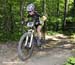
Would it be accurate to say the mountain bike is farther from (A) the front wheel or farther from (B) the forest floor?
(B) the forest floor

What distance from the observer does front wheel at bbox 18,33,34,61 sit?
6996 millimetres

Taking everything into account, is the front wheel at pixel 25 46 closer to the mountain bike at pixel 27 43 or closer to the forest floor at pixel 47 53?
the mountain bike at pixel 27 43

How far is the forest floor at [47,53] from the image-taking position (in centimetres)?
688

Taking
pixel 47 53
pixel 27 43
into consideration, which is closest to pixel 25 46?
pixel 27 43

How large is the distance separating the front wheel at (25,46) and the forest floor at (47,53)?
0.13 meters

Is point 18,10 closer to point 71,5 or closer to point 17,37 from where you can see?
point 17,37

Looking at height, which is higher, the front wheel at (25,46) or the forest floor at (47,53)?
the front wheel at (25,46)

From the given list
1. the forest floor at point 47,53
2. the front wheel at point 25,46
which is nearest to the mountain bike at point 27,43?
the front wheel at point 25,46

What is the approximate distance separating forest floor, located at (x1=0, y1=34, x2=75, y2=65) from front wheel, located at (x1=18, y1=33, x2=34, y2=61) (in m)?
0.13

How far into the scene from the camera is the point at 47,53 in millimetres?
7559

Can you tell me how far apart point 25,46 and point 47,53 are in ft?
2.54

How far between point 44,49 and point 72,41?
137 centimetres

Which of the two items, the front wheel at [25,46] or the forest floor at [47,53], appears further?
the front wheel at [25,46]

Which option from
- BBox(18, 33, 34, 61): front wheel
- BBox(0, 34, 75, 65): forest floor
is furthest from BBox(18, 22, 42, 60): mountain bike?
BBox(0, 34, 75, 65): forest floor
